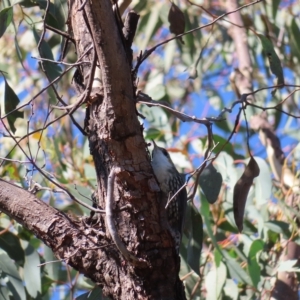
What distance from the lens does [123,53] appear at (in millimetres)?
1639

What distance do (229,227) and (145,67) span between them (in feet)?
8.77

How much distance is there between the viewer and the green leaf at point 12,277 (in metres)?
2.47

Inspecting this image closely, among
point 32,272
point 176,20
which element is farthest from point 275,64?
point 32,272

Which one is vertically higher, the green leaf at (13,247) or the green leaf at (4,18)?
the green leaf at (4,18)

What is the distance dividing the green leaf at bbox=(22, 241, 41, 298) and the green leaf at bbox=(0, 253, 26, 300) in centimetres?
5

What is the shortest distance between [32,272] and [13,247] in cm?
12

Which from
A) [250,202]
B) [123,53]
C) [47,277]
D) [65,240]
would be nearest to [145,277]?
[65,240]

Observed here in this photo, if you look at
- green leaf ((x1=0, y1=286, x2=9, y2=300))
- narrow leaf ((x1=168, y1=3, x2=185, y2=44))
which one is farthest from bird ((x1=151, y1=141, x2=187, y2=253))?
green leaf ((x1=0, y1=286, x2=9, y2=300))

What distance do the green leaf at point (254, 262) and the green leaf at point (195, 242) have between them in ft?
1.58

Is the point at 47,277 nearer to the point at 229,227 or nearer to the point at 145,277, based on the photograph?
the point at 229,227

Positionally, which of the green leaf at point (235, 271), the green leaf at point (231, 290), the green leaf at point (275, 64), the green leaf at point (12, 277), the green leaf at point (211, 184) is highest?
the green leaf at point (275, 64)

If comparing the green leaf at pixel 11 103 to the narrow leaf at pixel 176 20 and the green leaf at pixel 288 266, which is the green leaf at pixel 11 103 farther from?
the green leaf at pixel 288 266

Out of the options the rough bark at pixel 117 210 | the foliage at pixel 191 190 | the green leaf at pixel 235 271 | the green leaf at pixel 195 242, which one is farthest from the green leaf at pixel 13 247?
the rough bark at pixel 117 210

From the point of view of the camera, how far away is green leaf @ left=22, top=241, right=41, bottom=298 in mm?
2529
